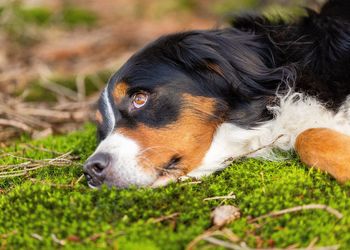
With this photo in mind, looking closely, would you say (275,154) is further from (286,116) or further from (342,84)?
(342,84)

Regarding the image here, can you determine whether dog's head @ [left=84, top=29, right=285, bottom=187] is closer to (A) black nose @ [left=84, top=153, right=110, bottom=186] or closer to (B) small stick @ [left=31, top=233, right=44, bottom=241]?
(A) black nose @ [left=84, top=153, right=110, bottom=186]

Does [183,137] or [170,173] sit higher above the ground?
[183,137]

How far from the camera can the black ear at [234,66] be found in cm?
360

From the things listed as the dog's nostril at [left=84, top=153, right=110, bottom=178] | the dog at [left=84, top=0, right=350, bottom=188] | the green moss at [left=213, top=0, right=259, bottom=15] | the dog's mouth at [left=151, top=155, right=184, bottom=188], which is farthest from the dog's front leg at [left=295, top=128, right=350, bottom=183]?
the green moss at [left=213, top=0, right=259, bottom=15]

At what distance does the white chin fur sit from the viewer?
3.45 metres

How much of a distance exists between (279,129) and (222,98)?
45cm

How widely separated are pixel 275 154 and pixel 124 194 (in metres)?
1.12

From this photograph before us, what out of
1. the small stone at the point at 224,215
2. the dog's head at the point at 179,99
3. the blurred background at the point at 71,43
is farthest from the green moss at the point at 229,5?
the small stone at the point at 224,215

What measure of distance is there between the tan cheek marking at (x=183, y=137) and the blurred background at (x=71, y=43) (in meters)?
1.11

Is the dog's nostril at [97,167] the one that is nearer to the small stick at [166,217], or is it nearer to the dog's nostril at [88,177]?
the dog's nostril at [88,177]

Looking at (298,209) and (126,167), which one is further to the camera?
(126,167)

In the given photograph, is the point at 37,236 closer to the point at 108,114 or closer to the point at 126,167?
the point at 126,167

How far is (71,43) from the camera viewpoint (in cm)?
952

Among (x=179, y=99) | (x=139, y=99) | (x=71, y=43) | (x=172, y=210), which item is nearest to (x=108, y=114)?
(x=139, y=99)
